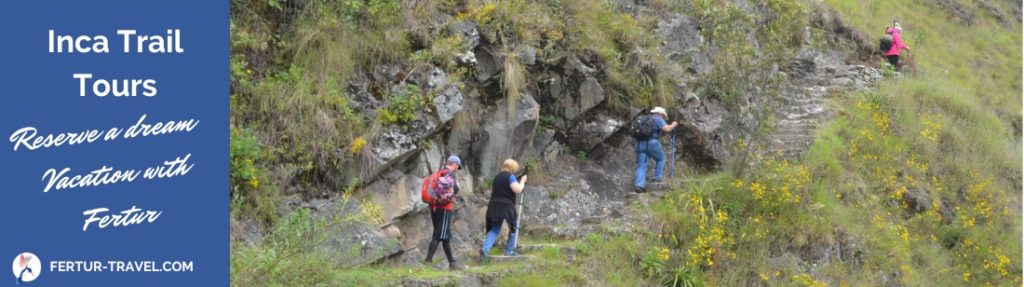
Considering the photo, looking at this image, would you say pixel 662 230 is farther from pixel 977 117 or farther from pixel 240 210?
pixel 977 117

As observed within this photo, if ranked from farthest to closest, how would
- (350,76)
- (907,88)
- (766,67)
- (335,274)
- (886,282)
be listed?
(907,88) → (766,67) → (886,282) → (350,76) → (335,274)

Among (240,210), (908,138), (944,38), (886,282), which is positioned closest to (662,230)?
(886,282)

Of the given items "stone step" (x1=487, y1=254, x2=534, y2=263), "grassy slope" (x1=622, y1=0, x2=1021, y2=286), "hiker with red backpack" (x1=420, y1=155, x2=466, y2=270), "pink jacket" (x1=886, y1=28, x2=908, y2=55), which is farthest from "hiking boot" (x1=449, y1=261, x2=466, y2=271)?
"pink jacket" (x1=886, y1=28, x2=908, y2=55)

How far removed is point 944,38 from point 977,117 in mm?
7295

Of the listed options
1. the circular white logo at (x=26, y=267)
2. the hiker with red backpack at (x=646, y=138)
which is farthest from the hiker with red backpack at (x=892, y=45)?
the circular white logo at (x=26, y=267)

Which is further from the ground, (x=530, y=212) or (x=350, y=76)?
(x=350, y=76)

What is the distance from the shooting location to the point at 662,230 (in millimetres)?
12500

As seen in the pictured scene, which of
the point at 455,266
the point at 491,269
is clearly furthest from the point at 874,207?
the point at 455,266

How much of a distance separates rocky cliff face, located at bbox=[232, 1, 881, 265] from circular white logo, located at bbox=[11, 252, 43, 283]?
9.79 ft

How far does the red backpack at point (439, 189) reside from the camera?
10453mm

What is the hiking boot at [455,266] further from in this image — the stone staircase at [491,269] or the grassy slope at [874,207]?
the grassy slope at [874,207]

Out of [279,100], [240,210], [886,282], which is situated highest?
[279,100]

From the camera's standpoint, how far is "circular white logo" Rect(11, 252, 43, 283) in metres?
6.82

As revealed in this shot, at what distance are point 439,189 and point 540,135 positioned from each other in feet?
11.9
